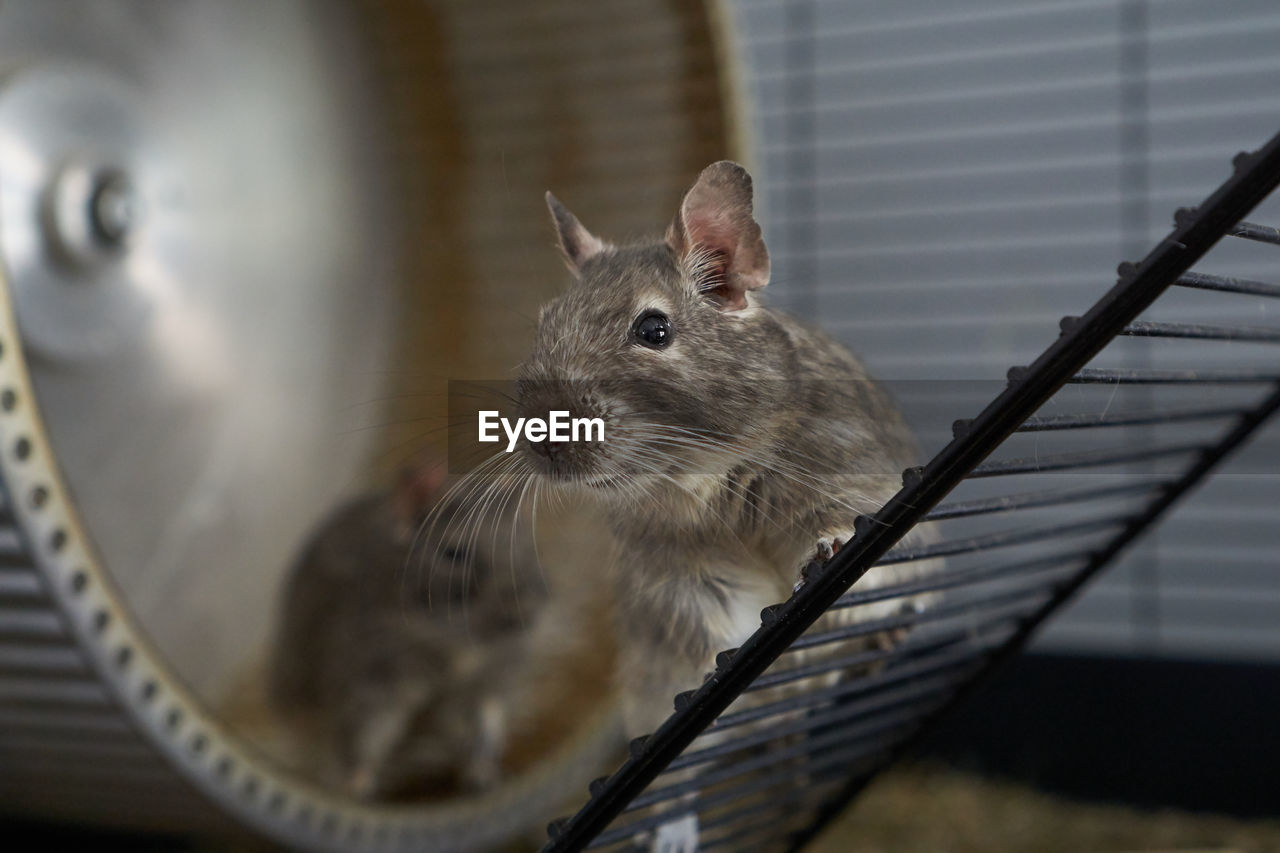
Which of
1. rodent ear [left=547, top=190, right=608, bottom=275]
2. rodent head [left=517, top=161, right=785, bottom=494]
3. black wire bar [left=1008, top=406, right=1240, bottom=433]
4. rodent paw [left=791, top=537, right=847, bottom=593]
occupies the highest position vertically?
rodent ear [left=547, top=190, right=608, bottom=275]

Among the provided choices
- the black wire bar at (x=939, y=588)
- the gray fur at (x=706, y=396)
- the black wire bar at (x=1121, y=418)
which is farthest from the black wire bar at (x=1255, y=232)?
the gray fur at (x=706, y=396)

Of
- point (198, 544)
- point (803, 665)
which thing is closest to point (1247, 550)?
point (803, 665)

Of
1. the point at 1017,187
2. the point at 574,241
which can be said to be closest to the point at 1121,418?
the point at 574,241

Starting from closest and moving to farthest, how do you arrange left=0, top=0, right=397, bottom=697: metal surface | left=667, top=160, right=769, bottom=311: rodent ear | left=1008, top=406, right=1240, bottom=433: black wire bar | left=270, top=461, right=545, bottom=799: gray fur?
1. left=667, top=160, right=769, bottom=311: rodent ear
2. left=1008, top=406, right=1240, bottom=433: black wire bar
3. left=270, top=461, right=545, bottom=799: gray fur
4. left=0, top=0, right=397, bottom=697: metal surface

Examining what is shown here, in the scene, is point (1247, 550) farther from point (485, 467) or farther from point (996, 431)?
point (485, 467)

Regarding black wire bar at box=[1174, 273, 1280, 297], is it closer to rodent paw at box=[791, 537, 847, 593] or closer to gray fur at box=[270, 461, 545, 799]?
rodent paw at box=[791, 537, 847, 593]

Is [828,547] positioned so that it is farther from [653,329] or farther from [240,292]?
[240,292]

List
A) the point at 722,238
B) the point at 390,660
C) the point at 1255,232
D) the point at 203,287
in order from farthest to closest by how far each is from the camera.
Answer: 1. the point at 203,287
2. the point at 390,660
3. the point at 1255,232
4. the point at 722,238

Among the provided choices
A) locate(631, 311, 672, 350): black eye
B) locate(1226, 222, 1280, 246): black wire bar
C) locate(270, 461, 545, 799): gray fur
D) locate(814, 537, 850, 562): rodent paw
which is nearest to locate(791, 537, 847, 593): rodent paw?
locate(814, 537, 850, 562): rodent paw
